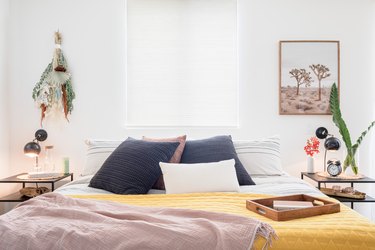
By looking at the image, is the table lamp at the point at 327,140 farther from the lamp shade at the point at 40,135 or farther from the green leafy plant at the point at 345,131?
the lamp shade at the point at 40,135

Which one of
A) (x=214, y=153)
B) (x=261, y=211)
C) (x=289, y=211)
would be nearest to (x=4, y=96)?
(x=214, y=153)

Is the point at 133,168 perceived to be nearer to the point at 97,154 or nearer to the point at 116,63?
the point at 97,154

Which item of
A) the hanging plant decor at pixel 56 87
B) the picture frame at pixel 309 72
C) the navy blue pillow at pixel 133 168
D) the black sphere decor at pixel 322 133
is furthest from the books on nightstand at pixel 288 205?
the hanging plant decor at pixel 56 87

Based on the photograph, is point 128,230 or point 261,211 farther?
point 261,211

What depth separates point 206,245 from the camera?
1.29 meters

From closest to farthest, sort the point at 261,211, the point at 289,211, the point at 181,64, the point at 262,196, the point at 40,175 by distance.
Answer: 1. the point at 289,211
2. the point at 261,211
3. the point at 262,196
4. the point at 40,175
5. the point at 181,64

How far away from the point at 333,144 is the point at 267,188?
1194 mm

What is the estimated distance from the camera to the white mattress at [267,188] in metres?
2.24

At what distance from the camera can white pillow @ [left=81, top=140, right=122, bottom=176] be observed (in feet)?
9.11

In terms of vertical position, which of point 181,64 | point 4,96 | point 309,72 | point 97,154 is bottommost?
point 97,154

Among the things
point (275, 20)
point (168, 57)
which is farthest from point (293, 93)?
point (168, 57)

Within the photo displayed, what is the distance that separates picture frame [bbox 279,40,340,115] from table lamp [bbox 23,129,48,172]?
8.00 feet

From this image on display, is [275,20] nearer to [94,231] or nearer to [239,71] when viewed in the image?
→ [239,71]

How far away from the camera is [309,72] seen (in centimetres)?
346
